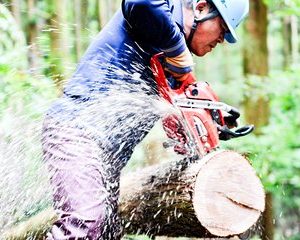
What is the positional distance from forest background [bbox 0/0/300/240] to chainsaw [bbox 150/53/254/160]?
122 centimetres

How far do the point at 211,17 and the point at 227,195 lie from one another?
Result: 977mm

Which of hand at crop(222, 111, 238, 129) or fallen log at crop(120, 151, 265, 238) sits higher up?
hand at crop(222, 111, 238, 129)

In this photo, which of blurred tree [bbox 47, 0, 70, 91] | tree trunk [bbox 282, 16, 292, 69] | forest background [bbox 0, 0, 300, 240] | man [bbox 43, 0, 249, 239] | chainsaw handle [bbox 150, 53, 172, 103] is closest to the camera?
man [bbox 43, 0, 249, 239]

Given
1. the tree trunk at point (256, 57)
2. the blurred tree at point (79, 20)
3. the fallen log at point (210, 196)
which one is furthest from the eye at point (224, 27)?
the blurred tree at point (79, 20)

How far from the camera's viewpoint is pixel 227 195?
10.7 ft

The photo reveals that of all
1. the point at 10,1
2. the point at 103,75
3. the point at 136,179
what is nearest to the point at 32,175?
the point at 136,179

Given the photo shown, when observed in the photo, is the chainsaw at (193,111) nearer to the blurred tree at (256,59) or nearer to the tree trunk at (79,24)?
the blurred tree at (256,59)

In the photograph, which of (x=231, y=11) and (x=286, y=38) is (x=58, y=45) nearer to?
(x=231, y=11)

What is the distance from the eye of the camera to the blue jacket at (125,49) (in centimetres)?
312

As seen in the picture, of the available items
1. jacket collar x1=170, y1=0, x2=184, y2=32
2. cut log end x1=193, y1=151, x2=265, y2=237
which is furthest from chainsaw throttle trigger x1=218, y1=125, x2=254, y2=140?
jacket collar x1=170, y1=0, x2=184, y2=32

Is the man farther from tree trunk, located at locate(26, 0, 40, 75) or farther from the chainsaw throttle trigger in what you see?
tree trunk, located at locate(26, 0, 40, 75)

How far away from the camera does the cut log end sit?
3.19 metres

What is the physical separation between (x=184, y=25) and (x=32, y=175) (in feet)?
5.09

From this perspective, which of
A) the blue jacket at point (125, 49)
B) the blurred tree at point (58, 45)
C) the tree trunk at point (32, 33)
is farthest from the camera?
the tree trunk at point (32, 33)
